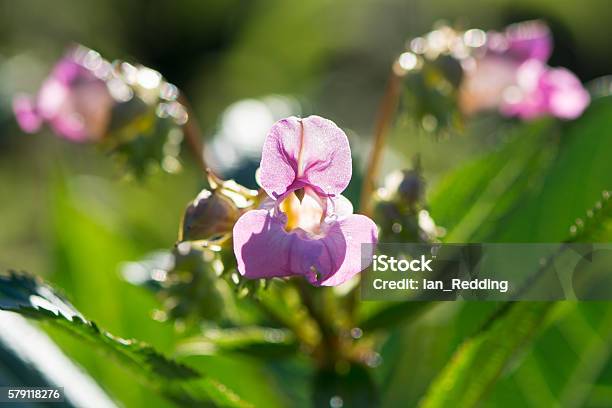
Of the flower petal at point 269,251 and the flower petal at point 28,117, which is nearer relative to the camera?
the flower petal at point 269,251

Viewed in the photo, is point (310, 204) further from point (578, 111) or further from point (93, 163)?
point (93, 163)

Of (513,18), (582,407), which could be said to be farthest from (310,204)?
(513,18)

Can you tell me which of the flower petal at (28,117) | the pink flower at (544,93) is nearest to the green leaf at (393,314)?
the pink flower at (544,93)

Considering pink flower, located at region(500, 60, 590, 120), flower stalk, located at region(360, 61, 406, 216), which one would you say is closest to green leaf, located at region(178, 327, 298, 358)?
flower stalk, located at region(360, 61, 406, 216)

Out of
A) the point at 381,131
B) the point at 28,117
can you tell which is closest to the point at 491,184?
the point at 381,131

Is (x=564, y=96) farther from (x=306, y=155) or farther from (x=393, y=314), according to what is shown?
(x=306, y=155)

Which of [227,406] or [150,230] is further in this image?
[150,230]

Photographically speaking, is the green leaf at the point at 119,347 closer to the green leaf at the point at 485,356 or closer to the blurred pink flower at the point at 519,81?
the green leaf at the point at 485,356
